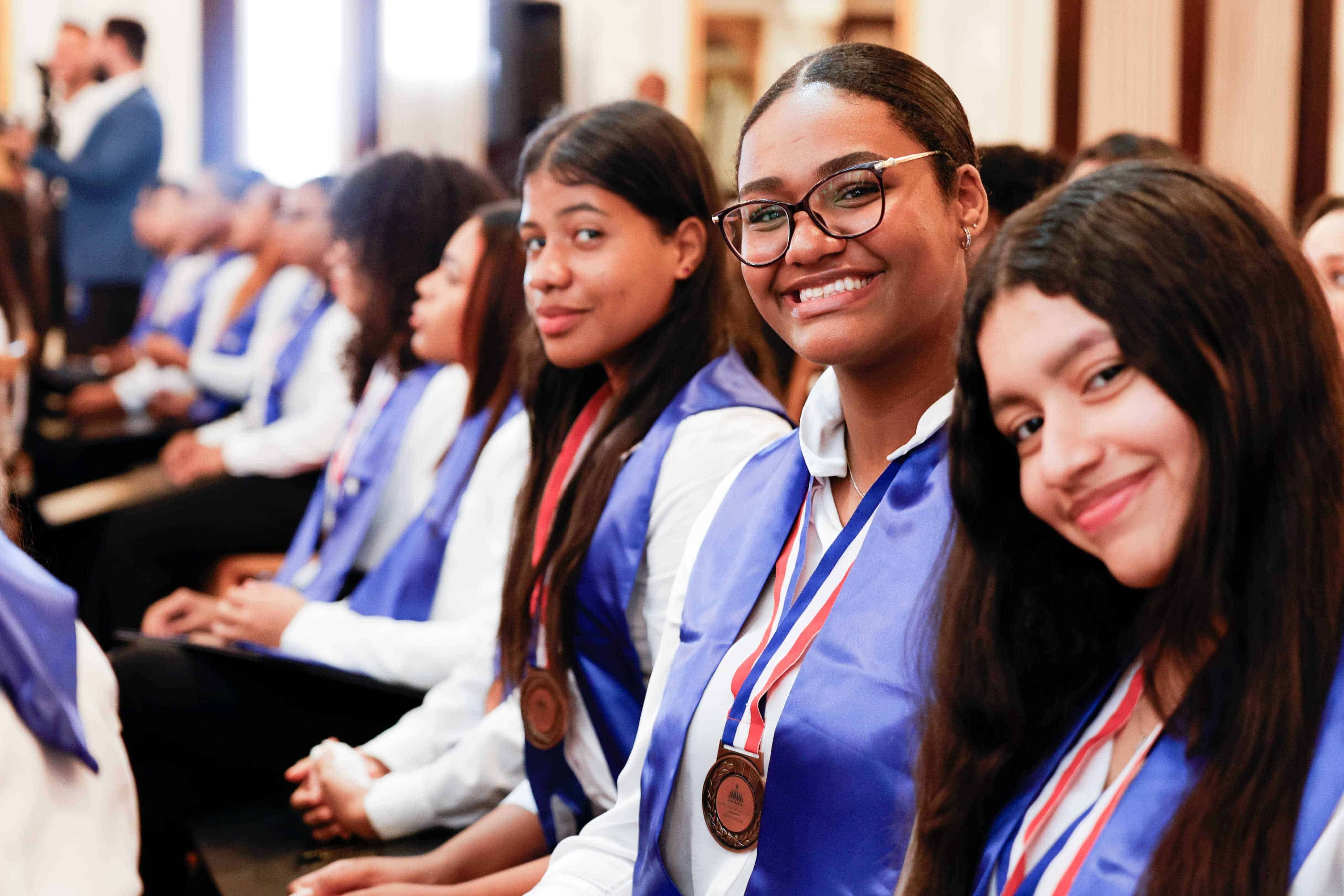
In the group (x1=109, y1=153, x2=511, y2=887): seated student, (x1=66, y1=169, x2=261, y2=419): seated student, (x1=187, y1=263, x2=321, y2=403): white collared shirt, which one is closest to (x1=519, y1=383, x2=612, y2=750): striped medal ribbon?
(x1=109, y1=153, x2=511, y2=887): seated student

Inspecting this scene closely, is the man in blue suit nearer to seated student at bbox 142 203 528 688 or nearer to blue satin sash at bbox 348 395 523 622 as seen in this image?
seated student at bbox 142 203 528 688

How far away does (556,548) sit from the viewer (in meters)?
1.72

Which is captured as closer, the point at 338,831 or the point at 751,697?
the point at 751,697

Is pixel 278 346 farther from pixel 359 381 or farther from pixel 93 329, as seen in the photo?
pixel 93 329

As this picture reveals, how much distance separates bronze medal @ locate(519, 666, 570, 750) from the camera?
1.64 m

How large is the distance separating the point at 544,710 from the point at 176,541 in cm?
203

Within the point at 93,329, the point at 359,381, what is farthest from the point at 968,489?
the point at 93,329

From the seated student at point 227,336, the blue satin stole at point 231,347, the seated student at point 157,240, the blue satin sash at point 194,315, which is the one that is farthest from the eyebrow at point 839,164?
the seated student at point 157,240

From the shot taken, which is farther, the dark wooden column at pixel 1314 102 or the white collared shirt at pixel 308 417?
the dark wooden column at pixel 1314 102

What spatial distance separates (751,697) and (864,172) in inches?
19.2

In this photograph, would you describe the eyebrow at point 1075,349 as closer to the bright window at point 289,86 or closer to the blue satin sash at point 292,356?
the blue satin sash at point 292,356

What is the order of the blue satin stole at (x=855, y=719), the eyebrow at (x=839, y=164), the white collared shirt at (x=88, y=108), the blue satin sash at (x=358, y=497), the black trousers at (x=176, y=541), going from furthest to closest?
the white collared shirt at (x=88, y=108), the black trousers at (x=176, y=541), the blue satin sash at (x=358, y=497), the eyebrow at (x=839, y=164), the blue satin stole at (x=855, y=719)

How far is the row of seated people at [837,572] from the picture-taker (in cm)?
82

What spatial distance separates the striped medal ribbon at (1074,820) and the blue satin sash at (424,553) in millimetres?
1536
